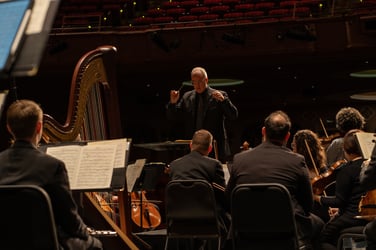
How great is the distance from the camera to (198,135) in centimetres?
462

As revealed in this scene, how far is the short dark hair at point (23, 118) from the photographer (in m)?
2.85

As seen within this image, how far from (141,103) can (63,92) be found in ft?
6.51

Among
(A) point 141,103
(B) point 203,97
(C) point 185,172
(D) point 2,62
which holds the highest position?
(D) point 2,62

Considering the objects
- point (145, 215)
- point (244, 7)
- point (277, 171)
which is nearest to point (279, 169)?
point (277, 171)

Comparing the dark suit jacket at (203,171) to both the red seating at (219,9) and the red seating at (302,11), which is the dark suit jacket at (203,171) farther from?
the red seating at (219,9)

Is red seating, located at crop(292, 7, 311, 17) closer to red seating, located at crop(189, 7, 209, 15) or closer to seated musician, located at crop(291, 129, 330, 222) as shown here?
red seating, located at crop(189, 7, 209, 15)

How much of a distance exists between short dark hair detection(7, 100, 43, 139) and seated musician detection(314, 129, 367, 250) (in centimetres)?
219

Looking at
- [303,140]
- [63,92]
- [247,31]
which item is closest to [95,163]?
[303,140]

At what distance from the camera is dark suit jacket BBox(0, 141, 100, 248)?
2715mm

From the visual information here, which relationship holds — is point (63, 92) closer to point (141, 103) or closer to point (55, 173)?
point (141, 103)

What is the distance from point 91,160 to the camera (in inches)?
124

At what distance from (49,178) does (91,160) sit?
18.2 inches

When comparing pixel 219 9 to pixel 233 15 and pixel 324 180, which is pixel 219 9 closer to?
pixel 233 15

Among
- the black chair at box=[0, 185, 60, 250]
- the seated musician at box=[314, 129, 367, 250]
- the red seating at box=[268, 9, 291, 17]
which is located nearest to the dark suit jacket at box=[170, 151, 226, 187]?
the seated musician at box=[314, 129, 367, 250]
